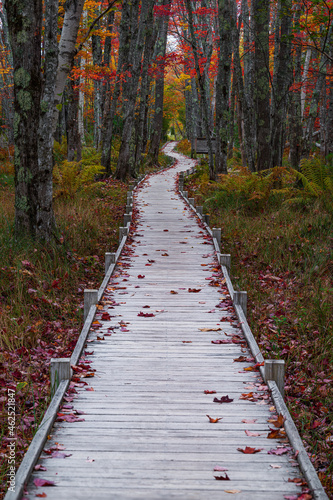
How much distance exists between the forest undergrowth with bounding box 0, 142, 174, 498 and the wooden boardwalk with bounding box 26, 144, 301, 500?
57 cm

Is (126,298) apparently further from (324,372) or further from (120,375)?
(324,372)

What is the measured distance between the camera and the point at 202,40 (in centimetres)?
2653

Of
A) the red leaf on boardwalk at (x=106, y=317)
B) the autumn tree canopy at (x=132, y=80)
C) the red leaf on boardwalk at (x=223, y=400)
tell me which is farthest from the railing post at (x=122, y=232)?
the red leaf on boardwalk at (x=223, y=400)

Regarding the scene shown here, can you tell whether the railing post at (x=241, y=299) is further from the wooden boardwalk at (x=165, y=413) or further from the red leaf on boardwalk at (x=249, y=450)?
the red leaf on boardwalk at (x=249, y=450)

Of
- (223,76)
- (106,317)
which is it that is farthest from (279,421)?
(223,76)

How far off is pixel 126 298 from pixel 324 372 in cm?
306

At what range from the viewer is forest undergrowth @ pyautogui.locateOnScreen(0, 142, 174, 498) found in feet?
15.5

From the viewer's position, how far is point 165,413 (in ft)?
13.4

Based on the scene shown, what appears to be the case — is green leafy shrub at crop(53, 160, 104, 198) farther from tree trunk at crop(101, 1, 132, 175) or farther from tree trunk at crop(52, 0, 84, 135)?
tree trunk at crop(101, 1, 132, 175)

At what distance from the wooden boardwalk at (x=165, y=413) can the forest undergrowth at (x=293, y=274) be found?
76 centimetres

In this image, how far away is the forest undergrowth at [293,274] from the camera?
5.18 meters

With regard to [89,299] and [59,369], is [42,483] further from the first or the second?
[89,299]

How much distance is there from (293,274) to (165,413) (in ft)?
16.6

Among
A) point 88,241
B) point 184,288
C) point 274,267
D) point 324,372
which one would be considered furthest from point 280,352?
point 88,241
